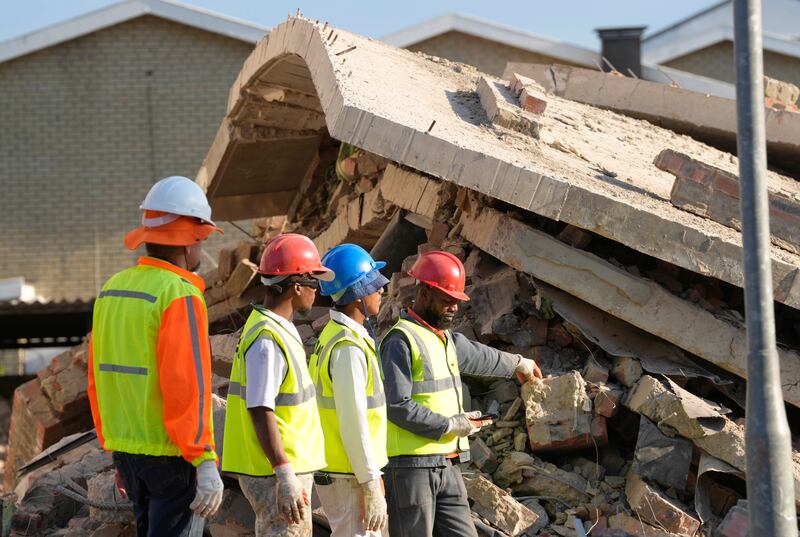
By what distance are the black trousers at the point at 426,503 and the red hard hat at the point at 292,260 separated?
3.26 feet

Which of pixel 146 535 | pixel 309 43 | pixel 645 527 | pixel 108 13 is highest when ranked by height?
pixel 309 43

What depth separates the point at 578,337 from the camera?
702 centimetres

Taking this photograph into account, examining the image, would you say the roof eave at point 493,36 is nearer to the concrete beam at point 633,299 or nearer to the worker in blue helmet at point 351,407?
the concrete beam at point 633,299

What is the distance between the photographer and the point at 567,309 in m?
7.00

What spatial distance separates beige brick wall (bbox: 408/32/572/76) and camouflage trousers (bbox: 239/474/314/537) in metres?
17.9

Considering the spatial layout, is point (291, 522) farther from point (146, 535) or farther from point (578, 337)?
point (578, 337)

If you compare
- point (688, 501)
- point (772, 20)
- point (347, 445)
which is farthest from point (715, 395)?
point (772, 20)

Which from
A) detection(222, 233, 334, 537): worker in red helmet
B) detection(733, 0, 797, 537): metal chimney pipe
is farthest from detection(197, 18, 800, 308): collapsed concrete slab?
detection(222, 233, 334, 537): worker in red helmet

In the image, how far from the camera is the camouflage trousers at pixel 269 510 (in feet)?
15.4

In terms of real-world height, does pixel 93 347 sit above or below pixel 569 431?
above

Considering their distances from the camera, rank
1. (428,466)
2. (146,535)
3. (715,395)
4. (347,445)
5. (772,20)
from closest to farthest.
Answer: (146,535)
(347,445)
(428,466)
(715,395)
(772,20)

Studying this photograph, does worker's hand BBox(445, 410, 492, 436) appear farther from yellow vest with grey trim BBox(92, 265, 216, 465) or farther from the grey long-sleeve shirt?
yellow vest with grey trim BBox(92, 265, 216, 465)

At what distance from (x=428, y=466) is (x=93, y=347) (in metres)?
1.63

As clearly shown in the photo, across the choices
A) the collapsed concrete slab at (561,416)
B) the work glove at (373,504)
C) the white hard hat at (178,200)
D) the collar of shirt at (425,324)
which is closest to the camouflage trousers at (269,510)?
the work glove at (373,504)
